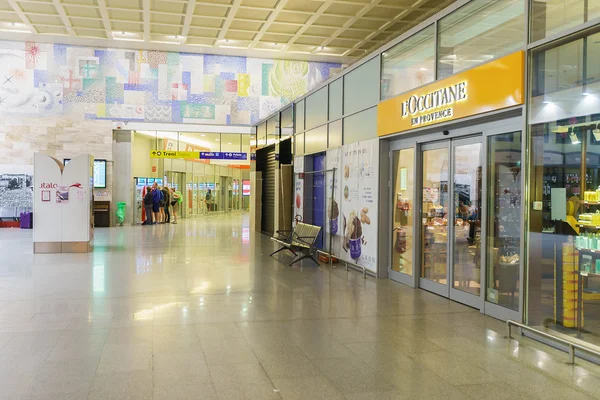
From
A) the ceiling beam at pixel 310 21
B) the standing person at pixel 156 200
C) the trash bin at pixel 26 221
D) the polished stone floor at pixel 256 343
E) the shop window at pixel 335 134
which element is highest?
the ceiling beam at pixel 310 21

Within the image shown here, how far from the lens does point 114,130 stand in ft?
72.7

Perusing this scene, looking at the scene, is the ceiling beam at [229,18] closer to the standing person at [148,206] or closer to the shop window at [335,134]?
the standing person at [148,206]

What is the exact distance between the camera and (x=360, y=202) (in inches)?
376

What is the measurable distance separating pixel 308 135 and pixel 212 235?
5.98m

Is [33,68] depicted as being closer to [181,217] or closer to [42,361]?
[181,217]

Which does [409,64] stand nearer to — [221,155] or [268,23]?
[268,23]

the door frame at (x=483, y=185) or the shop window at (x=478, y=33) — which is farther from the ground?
the shop window at (x=478, y=33)

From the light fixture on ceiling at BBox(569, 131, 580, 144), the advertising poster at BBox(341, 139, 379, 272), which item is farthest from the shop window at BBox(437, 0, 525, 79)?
the advertising poster at BBox(341, 139, 379, 272)

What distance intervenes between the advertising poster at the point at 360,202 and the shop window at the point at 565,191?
3.70 meters

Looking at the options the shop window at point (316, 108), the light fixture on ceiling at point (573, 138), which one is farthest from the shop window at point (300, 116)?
the light fixture on ceiling at point (573, 138)

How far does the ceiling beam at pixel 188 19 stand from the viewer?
1728cm

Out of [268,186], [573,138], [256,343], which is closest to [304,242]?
[256,343]

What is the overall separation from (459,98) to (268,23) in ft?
44.7

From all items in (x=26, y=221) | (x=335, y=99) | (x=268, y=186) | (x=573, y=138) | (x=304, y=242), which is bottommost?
(x=26, y=221)
